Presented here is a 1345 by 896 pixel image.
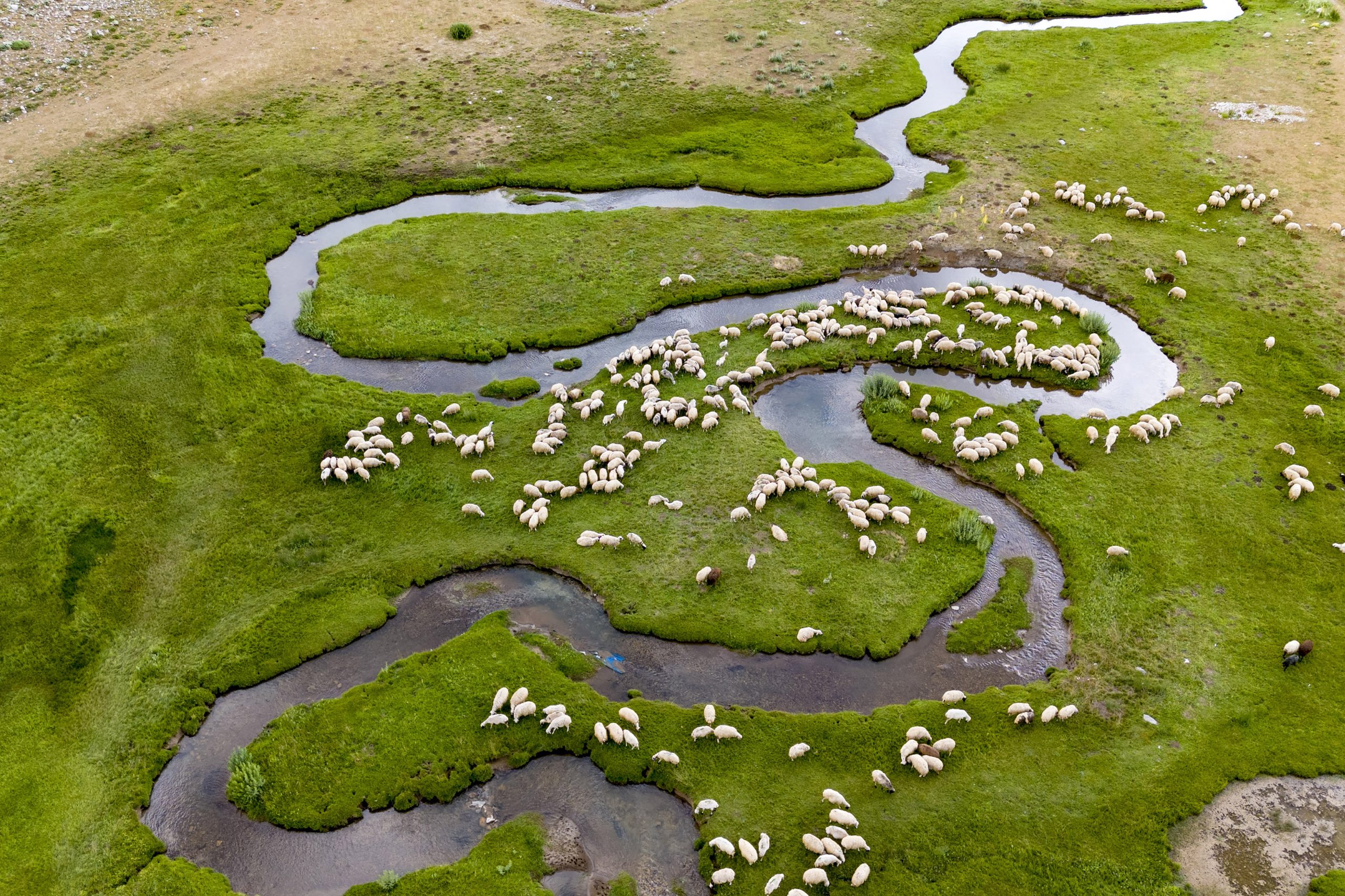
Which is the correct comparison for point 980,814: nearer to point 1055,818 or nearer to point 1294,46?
point 1055,818

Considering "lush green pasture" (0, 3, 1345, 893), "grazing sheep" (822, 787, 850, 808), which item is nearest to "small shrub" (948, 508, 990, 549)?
"lush green pasture" (0, 3, 1345, 893)

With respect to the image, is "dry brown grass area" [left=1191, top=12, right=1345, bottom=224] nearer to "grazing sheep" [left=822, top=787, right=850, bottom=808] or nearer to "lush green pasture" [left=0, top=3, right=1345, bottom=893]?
"lush green pasture" [left=0, top=3, right=1345, bottom=893]

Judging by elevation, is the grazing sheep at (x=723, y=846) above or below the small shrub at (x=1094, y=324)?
below

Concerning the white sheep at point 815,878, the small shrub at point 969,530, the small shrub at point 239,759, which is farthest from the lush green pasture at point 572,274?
the white sheep at point 815,878

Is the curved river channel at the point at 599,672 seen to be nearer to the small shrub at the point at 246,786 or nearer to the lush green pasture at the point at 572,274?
the small shrub at the point at 246,786

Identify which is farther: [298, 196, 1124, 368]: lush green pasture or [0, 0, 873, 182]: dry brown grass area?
[0, 0, 873, 182]: dry brown grass area

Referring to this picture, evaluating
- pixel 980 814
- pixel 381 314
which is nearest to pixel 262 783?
pixel 980 814
